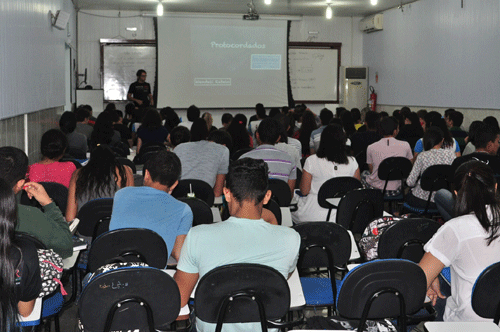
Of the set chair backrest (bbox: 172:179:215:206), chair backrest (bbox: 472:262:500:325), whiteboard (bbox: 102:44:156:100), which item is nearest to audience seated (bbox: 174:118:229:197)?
chair backrest (bbox: 172:179:215:206)

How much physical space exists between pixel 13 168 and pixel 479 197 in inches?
87.4

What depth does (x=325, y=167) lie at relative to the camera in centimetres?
478

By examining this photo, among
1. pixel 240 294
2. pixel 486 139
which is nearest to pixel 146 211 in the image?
pixel 240 294

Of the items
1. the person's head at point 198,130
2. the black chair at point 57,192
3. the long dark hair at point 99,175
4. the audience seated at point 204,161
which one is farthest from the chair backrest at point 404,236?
the person's head at point 198,130

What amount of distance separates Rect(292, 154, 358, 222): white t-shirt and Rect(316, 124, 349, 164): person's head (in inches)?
1.7

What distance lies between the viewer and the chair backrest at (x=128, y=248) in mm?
2752

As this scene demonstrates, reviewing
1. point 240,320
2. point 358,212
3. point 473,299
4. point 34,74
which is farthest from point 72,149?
point 473,299

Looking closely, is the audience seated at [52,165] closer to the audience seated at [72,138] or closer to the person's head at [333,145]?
the person's head at [333,145]

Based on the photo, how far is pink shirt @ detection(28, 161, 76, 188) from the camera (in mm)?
4335

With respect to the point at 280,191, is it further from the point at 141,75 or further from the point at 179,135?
the point at 141,75

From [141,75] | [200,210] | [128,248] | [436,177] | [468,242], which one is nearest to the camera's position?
[468,242]

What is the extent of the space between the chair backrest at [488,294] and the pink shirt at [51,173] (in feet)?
10.6

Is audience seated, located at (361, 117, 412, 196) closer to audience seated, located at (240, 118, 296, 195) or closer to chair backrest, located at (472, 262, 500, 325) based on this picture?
audience seated, located at (240, 118, 296, 195)

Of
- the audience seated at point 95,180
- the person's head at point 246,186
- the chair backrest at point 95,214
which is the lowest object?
the chair backrest at point 95,214
